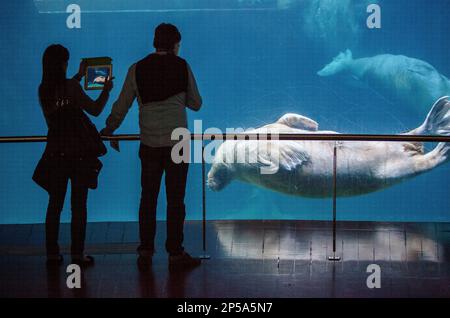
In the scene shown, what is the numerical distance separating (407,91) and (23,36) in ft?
13.3

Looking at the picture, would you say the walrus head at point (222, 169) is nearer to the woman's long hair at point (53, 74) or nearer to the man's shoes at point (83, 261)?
the man's shoes at point (83, 261)

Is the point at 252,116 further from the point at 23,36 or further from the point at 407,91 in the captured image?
the point at 23,36

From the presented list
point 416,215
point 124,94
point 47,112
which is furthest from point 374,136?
point 416,215

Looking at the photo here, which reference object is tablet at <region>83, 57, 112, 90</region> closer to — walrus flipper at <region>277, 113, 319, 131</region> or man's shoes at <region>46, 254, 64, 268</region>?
man's shoes at <region>46, 254, 64, 268</region>

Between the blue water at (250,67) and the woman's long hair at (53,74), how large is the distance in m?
2.90

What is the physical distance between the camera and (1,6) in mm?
8359

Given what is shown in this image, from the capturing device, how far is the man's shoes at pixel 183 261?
5539 mm

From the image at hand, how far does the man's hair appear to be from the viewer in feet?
17.6

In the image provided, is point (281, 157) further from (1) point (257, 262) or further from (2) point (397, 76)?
(1) point (257, 262)

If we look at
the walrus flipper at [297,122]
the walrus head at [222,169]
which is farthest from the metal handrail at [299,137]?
the walrus flipper at [297,122]

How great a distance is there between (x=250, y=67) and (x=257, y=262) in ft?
11.0

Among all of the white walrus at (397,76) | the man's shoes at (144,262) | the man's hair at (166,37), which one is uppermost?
the white walrus at (397,76)

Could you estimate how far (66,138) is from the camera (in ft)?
18.0

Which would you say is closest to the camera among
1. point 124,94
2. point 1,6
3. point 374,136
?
point 124,94
